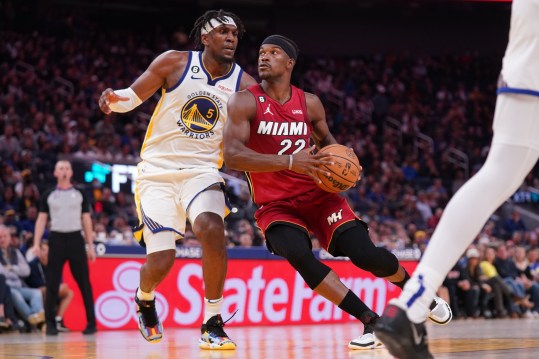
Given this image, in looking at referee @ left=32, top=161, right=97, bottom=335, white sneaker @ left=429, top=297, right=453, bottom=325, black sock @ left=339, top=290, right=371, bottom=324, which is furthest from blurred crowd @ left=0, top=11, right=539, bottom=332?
white sneaker @ left=429, top=297, right=453, bottom=325

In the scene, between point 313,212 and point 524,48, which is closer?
point 524,48

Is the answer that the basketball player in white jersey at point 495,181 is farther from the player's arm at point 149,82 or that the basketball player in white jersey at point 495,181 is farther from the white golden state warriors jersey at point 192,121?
the player's arm at point 149,82

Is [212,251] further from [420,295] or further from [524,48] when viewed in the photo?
[524,48]

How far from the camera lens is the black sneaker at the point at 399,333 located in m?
3.91

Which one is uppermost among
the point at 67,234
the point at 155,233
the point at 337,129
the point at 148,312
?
the point at 337,129

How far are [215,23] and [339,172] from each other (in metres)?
1.97

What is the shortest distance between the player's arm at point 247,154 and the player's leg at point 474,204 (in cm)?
204

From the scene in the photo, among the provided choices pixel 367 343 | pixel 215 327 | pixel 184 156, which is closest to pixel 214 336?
pixel 215 327

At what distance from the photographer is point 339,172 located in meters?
6.10

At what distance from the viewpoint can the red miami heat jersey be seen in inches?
257

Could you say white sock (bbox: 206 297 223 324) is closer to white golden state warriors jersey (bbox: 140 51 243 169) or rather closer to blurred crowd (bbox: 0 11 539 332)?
white golden state warriors jersey (bbox: 140 51 243 169)

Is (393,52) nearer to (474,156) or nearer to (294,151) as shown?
(474,156)

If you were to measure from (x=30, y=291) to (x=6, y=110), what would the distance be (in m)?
8.54

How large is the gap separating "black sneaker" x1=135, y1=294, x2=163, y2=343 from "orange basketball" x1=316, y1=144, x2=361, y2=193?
1908 mm
